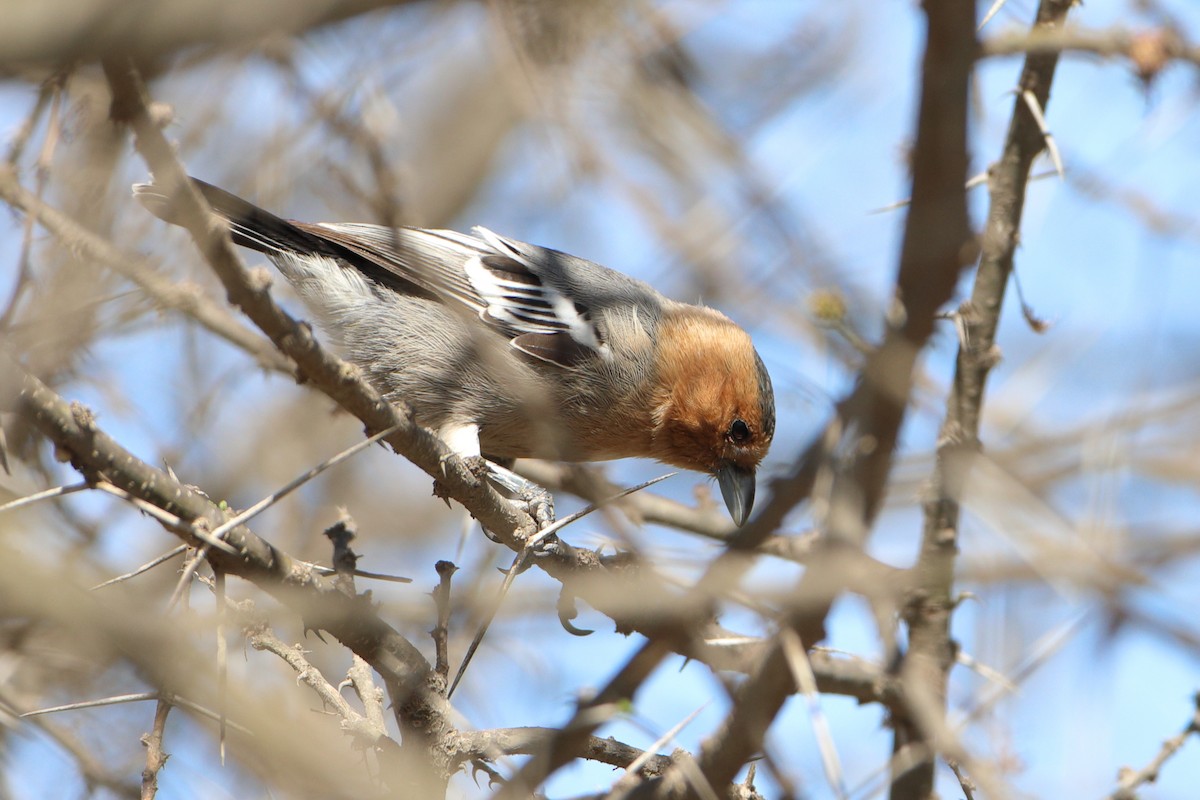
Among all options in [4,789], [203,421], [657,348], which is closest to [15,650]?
[4,789]

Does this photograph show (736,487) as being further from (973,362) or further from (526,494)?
(973,362)

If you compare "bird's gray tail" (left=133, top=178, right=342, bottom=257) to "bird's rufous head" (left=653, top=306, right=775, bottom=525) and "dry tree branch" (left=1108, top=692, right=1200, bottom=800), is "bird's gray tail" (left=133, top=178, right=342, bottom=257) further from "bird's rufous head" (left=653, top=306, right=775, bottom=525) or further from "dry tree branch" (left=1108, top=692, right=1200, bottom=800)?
"dry tree branch" (left=1108, top=692, right=1200, bottom=800)

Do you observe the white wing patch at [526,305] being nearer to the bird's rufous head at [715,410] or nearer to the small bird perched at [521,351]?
the small bird perched at [521,351]

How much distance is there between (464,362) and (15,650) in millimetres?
2104

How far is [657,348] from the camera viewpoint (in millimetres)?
5199

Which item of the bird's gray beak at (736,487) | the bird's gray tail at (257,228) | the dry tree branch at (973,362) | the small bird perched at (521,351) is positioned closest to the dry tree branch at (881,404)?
the dry tree branch at (973,362)

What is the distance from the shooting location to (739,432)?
5.14 meters

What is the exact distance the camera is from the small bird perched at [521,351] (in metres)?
4.74

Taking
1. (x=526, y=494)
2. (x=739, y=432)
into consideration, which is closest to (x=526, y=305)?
(x=526, y=494)

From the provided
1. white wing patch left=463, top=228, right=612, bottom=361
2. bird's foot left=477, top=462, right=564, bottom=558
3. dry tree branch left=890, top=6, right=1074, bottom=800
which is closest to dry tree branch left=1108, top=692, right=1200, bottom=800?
dry tree branch left=890, top=6, right=1074, bottom=800

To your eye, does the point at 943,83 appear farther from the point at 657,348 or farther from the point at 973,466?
the point at 657,348

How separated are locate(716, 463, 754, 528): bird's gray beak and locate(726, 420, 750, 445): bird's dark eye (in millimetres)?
129

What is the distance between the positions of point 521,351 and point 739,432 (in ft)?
3.81

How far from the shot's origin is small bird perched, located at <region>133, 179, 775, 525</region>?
4.74 metres
